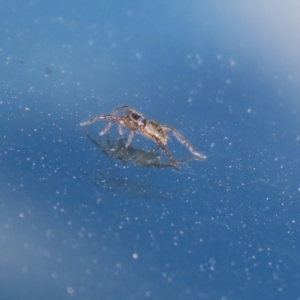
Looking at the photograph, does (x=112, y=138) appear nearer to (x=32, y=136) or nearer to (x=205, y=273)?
(x=32, y=136)

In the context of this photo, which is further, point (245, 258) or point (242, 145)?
point (242, 145)

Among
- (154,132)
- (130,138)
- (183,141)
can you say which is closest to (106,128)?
(130,138)

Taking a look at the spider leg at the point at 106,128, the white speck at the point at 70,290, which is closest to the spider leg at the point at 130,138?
the spider leg at the point at 106,128

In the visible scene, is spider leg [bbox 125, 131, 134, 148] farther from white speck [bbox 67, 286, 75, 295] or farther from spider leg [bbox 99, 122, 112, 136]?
white speck [bbox 67, 286, 75, 295]

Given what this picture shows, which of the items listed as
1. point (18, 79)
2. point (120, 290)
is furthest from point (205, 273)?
point (18, 79)

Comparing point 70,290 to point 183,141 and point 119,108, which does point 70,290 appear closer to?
point 183,141

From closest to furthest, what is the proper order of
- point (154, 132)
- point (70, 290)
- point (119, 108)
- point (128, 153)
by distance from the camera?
point (70, 290)
point (128, 153)
point (154, 132)
point (119, 108)

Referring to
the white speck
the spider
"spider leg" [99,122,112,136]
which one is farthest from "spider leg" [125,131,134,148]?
the white speck

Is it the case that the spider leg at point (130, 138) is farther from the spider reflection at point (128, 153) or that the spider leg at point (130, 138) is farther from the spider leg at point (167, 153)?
Answer: the spider leg at point (167, 153)
